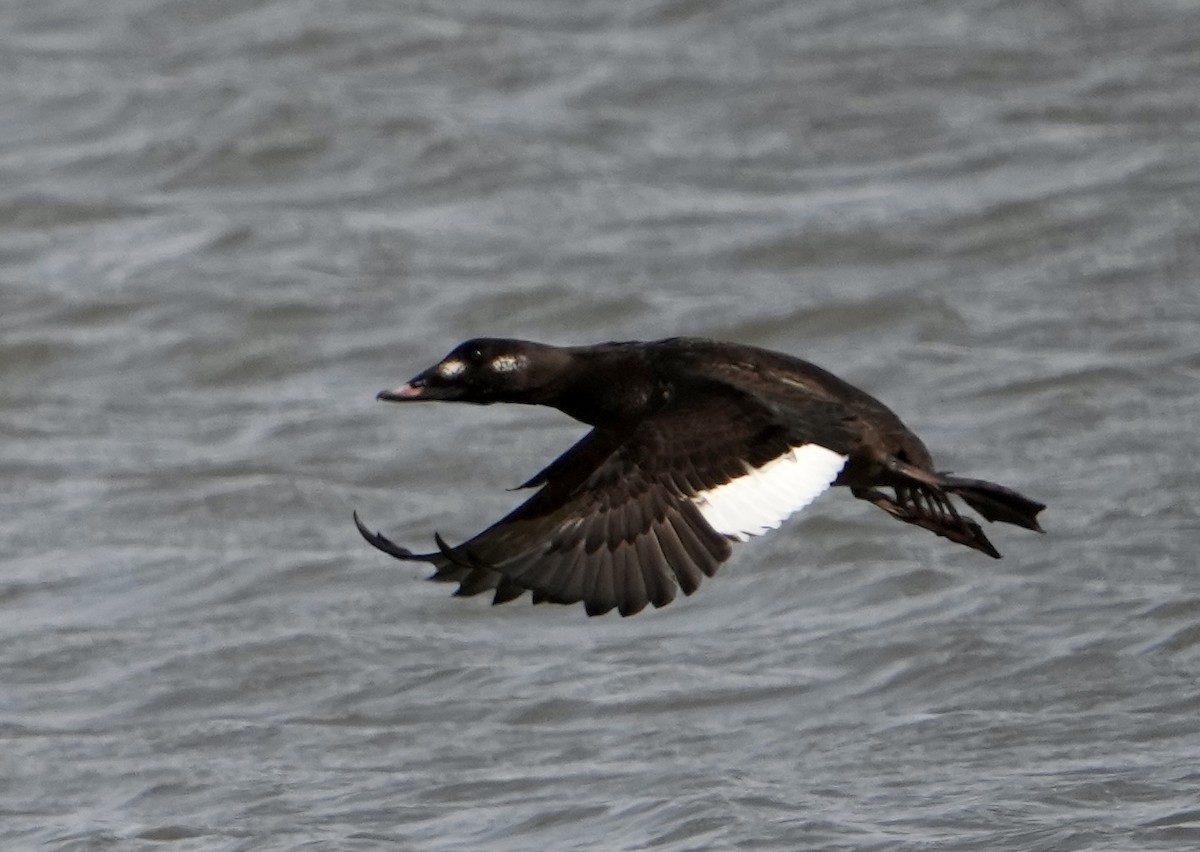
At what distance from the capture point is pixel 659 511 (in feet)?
18.6

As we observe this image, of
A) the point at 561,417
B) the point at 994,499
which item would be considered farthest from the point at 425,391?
the point at 561,417

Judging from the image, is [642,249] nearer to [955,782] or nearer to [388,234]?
[388,234]

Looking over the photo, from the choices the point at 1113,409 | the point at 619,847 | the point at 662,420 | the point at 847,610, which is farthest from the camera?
the point at 1113,409

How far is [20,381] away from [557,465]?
4.50 metres

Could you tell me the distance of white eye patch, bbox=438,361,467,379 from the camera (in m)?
5.97

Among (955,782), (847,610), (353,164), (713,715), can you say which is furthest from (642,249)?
(955,782)

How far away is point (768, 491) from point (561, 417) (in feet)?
11.7

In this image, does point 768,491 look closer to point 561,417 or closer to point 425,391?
point 425,391

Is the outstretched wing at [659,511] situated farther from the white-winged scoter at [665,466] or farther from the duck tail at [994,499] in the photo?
the duck tail at [994,499]

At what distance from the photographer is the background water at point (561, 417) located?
6.66m

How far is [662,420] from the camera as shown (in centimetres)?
572

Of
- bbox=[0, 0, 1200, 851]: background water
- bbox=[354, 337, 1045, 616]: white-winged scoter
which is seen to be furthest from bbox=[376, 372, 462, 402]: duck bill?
bbox=[0, 0, 1200, 851]: background water

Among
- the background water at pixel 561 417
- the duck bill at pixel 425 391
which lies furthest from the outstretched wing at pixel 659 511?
the background water at pixel 561 417

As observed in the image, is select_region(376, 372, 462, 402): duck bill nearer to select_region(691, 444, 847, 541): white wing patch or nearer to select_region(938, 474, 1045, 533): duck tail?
select_region(691, 444, 847, 541): white wing patch
